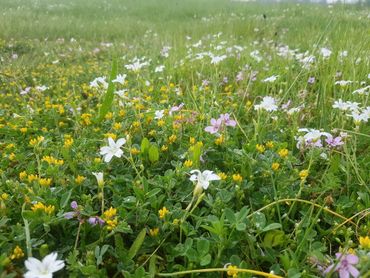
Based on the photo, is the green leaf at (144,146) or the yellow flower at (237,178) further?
the green leaf at (144,146)

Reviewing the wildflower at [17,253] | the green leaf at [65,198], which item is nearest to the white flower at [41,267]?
the wildflower at [17,253]

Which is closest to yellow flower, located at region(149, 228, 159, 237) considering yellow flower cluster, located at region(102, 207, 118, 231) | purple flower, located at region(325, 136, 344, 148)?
yellow flower cluster, located at region(102, 207, 118, 231)

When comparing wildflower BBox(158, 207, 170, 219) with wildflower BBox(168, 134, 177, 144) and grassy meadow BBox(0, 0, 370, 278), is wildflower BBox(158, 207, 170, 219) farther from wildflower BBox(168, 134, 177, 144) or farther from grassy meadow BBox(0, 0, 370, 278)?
wildflower BBox(168, 134, 177, 144)

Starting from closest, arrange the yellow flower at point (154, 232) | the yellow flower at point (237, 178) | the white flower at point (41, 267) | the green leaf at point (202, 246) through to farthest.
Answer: the white flower at point (41, 267)
the green leaf at point (202, 246)
the yellow flower at point (154, 232)
the yellow flower at point (237, 178)

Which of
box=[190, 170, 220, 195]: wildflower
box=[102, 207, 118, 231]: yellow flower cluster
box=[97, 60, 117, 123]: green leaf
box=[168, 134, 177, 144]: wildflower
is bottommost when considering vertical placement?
box=[102, 207, 118, 231]: yellow flower cluster

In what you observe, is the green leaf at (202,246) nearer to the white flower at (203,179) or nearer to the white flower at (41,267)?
the white flower at (203,179)

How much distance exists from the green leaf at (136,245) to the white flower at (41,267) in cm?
31

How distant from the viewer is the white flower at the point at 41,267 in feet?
3.18

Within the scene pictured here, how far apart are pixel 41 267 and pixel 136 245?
36cm

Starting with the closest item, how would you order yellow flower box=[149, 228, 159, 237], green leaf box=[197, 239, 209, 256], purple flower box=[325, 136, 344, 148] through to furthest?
green leaf box=[197, 239, 209, 256] → yellow flower box=[149, 228, 159, 237] → purple flower box=[325, 136, 344, 148]

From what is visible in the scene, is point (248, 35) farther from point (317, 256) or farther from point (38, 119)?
point (317, 256)

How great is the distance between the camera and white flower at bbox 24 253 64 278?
0.97 meters

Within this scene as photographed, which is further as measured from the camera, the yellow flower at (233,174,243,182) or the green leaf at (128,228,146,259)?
the yellow flower at (233,174,243,182)

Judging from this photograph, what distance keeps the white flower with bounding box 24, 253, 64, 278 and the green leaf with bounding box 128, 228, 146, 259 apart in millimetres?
305
